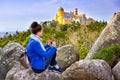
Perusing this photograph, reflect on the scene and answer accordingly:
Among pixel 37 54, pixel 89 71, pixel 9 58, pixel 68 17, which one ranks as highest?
pixel 37 54

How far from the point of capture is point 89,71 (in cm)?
1241

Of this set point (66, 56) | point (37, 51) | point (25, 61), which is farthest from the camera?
point (66, 56)

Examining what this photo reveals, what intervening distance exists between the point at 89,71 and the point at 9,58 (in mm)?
4157

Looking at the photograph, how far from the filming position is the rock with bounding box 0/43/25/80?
1529 centimetres

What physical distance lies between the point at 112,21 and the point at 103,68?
7.49m

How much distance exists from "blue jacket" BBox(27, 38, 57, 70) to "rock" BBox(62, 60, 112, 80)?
5.37ft

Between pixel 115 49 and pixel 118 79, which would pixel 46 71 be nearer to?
pixel 118 79

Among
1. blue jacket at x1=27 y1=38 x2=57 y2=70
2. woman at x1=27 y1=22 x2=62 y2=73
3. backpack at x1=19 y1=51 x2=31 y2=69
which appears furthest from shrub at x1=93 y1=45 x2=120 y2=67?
blue jacket at x1=27 y1=38 x2=57 y2=70

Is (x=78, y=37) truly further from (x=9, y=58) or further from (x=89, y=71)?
(x=89, y=71)

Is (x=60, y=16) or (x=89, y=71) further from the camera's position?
(x=60, y=16)

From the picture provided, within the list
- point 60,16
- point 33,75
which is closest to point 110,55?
point 33,75

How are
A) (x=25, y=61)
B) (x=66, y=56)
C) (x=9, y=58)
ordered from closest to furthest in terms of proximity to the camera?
(x=25, y=61)
(x=9, y=58)
(x=66, y=56)

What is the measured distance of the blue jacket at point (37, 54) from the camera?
11.0 meters

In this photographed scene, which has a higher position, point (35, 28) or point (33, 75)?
point (35, 28)
